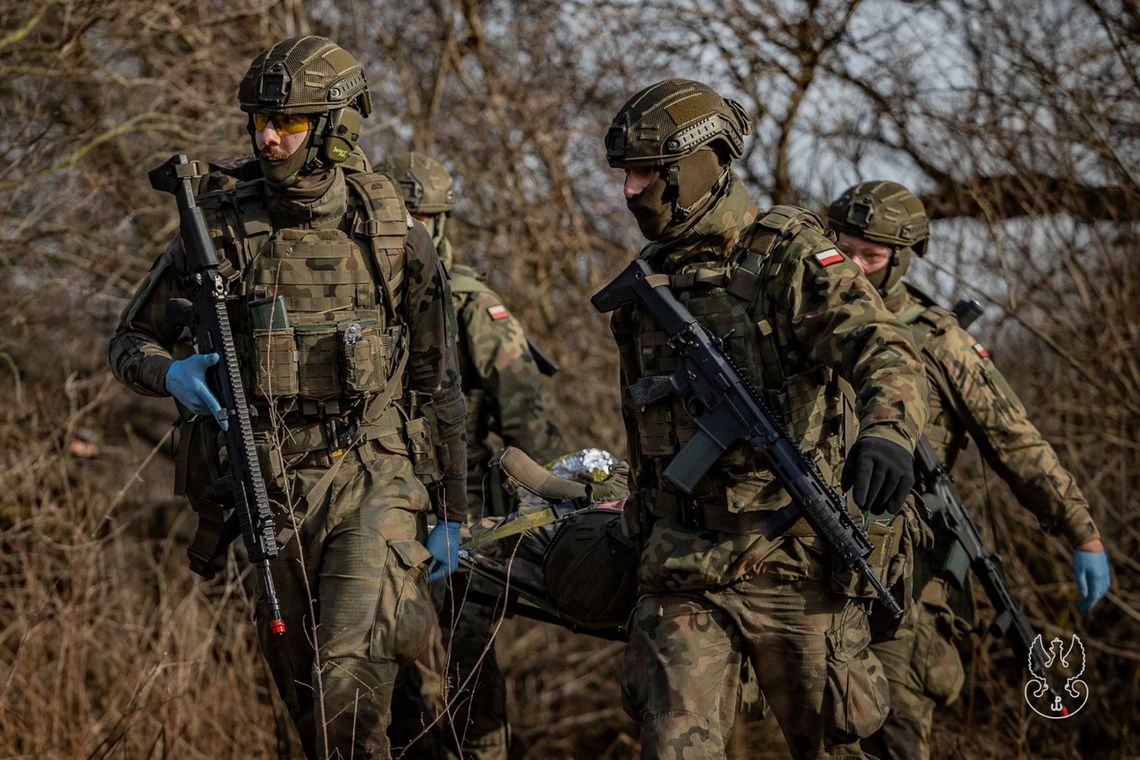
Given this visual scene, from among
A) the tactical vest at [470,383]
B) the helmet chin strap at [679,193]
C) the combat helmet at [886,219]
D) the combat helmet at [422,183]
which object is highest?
the helmet chin strap at [679,193]

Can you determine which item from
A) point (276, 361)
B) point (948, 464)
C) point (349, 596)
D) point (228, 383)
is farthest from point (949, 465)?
point (228, 383)

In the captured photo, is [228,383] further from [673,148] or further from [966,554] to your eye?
[966,554]

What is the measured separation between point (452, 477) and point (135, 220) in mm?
5706

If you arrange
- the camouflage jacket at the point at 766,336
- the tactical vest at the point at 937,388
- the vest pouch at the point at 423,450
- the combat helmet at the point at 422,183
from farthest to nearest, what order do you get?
the combat helmet at the point at 422,183, the tactical vest at the point at 937,388, the vest pouch at the point at 423,450, the camouflage jacket at the point at 766,336

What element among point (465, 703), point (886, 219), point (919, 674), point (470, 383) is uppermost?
point (886, 219)

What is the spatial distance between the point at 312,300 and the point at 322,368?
7.9 inches

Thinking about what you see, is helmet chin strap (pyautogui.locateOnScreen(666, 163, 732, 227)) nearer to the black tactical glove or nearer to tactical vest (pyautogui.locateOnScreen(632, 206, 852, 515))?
tactical vest (pyautogui.locateOnScreen(632, 206, 852, 515))

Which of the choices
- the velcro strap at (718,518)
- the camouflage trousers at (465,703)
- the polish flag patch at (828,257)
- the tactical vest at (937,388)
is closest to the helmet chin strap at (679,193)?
the polish flag patch at (828,257)

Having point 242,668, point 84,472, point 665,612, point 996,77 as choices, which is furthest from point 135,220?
point 665,612

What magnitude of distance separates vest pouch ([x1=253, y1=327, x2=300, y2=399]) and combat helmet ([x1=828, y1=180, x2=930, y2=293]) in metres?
2.28

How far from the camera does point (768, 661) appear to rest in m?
3.84

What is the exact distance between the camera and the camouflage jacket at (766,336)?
11.8 ft

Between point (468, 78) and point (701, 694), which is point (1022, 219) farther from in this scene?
point (701, 694)

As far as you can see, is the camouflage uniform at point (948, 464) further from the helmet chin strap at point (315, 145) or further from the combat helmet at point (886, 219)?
the helmet chin strap at point (315, 145)
